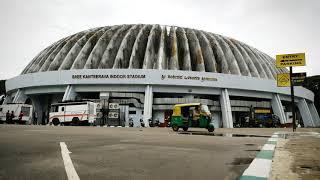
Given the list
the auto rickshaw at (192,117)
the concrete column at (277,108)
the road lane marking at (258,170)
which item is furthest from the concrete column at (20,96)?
the road lane marking at (258,170)

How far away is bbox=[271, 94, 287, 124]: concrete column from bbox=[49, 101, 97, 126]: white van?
98.7 feet

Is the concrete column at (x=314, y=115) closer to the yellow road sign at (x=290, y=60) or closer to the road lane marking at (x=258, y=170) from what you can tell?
the yellow road sign at (x=290, y=60)

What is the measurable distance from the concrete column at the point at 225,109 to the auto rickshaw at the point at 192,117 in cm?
2233

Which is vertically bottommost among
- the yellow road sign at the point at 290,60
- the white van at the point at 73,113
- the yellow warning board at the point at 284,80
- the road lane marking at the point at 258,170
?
the road lane marking at the point at 258,170

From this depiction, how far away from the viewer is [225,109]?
148 feet

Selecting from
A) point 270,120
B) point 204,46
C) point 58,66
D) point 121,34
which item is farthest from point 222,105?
point 58,66

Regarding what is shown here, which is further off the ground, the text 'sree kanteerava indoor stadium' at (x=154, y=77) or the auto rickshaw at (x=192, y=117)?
the text 'sree kanteerava indoor stadium' at (x=154, y=77)

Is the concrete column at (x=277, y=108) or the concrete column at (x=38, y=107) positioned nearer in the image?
the concrete column at (x=277, y=108)

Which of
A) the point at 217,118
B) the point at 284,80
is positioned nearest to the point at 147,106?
the point at 217,118

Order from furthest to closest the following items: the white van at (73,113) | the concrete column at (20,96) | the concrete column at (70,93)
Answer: the concrete column at (20,96), the concrete column at (70,93), the white van at (73,113)

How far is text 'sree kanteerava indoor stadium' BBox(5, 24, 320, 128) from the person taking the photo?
42938 mm

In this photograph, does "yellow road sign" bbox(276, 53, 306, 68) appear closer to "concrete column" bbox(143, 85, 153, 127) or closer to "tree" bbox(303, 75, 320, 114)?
"concrete column" bbox(143, 85, 153, 127)

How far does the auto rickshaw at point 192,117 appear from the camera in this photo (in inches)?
895

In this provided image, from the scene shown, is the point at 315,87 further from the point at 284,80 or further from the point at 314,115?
the point at 284,80
